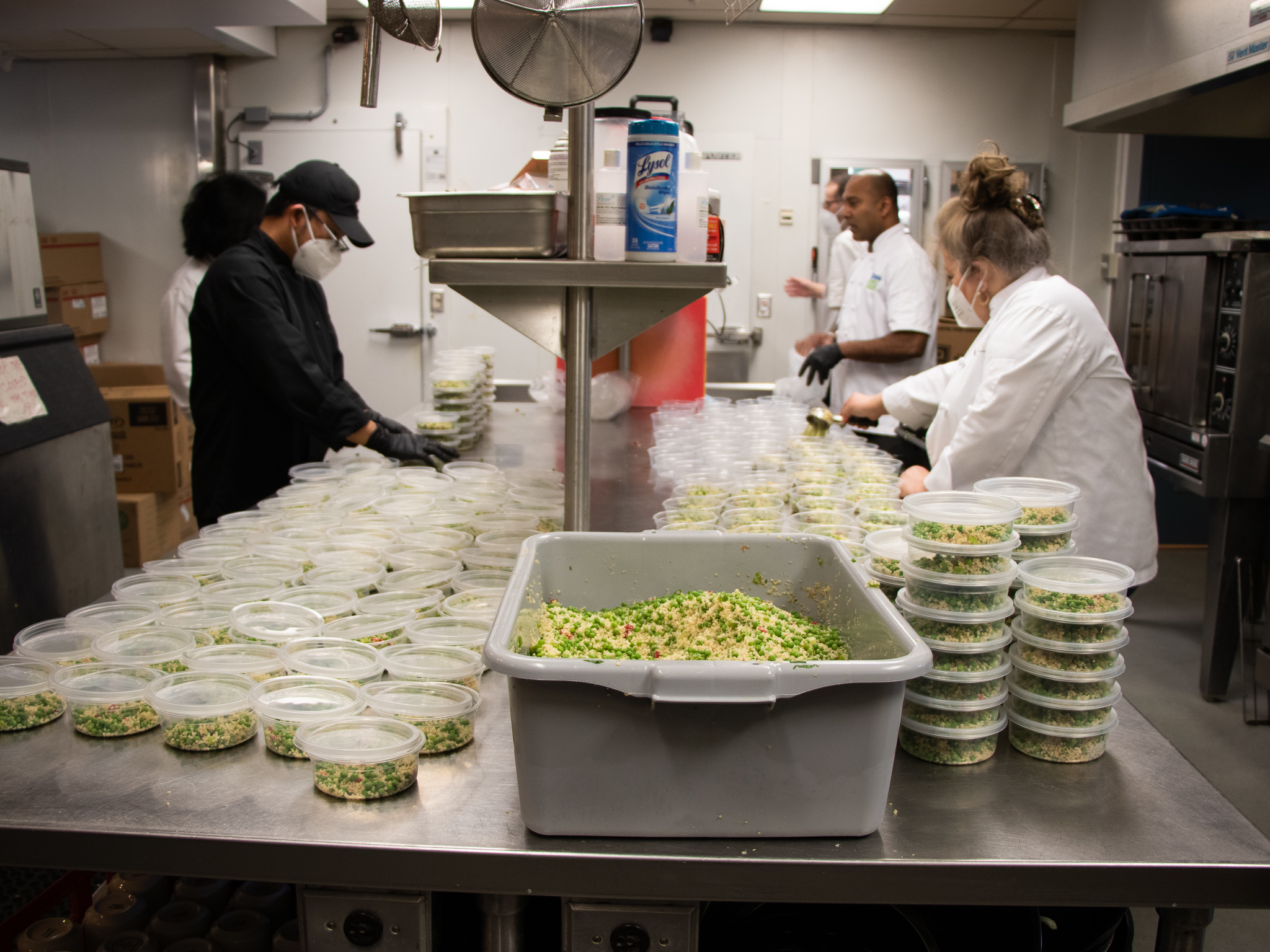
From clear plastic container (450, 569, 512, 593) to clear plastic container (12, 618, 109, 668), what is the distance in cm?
55

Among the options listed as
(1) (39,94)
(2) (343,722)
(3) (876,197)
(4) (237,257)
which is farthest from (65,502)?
(1) (39,94)

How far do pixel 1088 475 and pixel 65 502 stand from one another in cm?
309

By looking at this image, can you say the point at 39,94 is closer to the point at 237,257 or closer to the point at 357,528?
the point at 237,257

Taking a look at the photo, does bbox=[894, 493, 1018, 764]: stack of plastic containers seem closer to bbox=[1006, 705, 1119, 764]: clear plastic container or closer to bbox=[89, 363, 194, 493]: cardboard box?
bbox=[1006, 705, 1119, 764]: clear plastic container

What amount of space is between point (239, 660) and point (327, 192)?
185 centimetres

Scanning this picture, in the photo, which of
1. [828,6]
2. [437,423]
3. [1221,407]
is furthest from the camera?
[828,6]

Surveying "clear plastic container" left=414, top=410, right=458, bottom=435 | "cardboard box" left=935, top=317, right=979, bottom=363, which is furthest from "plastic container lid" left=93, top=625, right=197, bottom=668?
"cardboard box" left=935, top=317, right=979, bottom=363

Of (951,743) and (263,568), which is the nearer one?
(951,743)

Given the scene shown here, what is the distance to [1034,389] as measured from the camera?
86.9 inches

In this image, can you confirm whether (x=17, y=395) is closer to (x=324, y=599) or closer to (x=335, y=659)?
(x=324, y=599)

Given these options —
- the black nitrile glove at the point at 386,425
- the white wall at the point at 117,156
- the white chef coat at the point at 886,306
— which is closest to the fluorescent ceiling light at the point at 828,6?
the white chef coat at the point at 886,306

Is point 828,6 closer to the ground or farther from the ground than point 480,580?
farther from the ground

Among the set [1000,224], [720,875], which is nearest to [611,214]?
[720,875]

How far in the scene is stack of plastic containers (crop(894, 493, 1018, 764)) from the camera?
1261 millimetres
